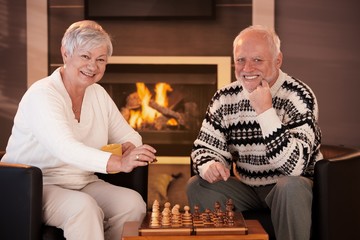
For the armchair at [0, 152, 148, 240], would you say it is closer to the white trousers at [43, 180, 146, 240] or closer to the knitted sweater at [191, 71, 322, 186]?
the white trousers at [43, 180, 146, 240]

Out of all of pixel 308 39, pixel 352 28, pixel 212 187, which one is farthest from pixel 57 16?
pixel 212 187

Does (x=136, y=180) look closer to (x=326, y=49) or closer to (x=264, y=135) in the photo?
(x=264, y=135)

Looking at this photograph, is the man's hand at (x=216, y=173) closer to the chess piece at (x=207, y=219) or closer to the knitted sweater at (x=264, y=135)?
the knitted sweater at (x=264, y=135)

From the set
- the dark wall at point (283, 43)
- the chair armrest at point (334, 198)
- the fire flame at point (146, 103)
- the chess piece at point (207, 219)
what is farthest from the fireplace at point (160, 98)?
the chess piece at point (207, 219)

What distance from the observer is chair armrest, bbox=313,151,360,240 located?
241 centimetres

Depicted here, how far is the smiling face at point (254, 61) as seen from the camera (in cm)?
269

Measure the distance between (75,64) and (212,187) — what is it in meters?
0.71

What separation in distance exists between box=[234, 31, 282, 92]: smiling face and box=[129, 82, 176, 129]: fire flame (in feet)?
5.55

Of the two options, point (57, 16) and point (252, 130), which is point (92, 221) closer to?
point (252, 130)

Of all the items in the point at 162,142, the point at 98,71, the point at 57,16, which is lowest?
the point at 162,142

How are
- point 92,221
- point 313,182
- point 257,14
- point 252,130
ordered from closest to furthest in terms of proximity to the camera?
point 92,221 → point 313,182 → point 252,130 → point 257,14

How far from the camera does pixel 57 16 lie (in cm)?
441

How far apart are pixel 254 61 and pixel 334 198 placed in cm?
64

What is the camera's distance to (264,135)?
2539 mm
